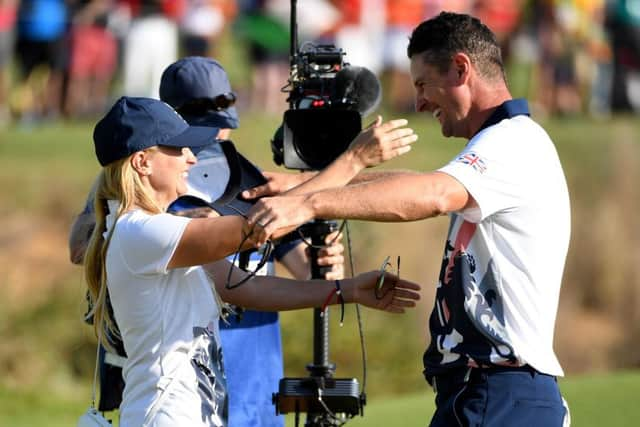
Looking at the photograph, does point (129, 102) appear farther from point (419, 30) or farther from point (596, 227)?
point (596, 227)

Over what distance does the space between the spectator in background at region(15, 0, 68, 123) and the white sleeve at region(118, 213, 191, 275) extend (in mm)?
10840

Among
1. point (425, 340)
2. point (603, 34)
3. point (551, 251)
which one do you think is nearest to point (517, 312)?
point (551, 251)

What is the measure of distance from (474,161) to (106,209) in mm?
1153

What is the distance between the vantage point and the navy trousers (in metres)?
3.68

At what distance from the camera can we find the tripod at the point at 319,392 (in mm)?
4473

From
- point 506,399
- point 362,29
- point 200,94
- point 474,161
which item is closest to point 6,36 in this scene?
point 362,29

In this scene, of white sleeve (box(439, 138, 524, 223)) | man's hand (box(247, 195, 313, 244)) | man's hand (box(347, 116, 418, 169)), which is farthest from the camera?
man's hand (box(347, 116, 418, 169))

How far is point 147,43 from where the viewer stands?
14023 mm

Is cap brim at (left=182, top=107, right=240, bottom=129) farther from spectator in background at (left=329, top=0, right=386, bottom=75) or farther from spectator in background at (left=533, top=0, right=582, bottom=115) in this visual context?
spectator in background at (left=533, top=0, right=582, bottom=115)

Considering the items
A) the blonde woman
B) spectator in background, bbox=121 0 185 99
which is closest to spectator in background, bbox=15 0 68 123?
spectator in background, bbox=121 0 185 99

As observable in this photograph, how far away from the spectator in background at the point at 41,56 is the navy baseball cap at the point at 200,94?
940cm

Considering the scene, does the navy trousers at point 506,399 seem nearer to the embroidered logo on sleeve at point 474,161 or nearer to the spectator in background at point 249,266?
the embroidered logo on sleeve at point 474,161

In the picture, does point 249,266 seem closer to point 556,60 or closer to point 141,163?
point 141,163

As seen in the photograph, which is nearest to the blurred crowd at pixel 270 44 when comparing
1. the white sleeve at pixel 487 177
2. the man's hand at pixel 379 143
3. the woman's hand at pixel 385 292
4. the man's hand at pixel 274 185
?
the man's hand at pixel 274 185
